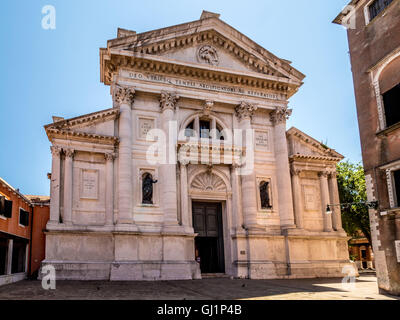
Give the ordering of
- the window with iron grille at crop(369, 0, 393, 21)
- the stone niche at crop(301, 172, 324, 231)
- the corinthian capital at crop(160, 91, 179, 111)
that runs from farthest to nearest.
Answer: the stone niche at crop(301, 172, 324, 231) → the corinthian capital at crop(160, 91, 179, 111) → the window with iron grille at crop(369, 0, 393, 21)

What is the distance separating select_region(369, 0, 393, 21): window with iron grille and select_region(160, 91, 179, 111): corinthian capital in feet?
42.6

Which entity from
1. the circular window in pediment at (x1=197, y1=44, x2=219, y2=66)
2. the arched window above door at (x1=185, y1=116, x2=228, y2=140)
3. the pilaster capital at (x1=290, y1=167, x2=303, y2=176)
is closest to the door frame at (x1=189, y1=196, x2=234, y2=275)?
the arched window above door at (x1=185, y1=116, x2=228, y2=140)

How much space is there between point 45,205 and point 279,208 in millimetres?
15597

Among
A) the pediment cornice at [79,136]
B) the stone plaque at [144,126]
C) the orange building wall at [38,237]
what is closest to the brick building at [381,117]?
the stone plaque at [144,126]

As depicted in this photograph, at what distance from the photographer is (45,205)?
90.5 feet

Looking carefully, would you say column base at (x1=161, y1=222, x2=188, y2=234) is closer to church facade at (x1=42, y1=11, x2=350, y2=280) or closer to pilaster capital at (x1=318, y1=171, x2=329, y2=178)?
church facade at (x1=42, y1=11, x2=350, y2=280)

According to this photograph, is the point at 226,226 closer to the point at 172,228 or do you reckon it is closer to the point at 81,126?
the point at 172,228

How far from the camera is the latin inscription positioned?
27344 millimetres

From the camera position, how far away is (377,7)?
18.7 m

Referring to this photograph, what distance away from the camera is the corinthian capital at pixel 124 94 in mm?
26625

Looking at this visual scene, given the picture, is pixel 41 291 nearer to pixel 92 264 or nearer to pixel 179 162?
pixel 92 264

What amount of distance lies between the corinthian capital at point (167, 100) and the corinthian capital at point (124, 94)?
2007mm

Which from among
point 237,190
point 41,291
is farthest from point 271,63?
point 41,291
